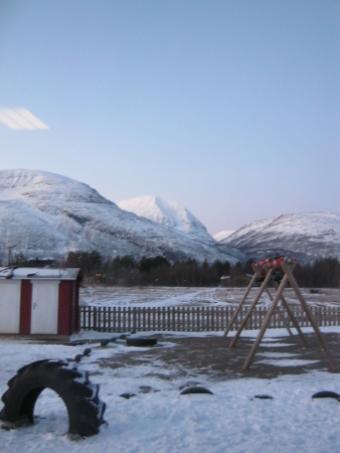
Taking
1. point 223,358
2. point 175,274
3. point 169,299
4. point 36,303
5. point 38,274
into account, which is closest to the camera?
point 223,358

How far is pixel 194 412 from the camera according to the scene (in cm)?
805

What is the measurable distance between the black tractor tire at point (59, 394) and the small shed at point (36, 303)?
1192 cm

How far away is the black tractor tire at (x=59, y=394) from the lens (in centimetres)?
699

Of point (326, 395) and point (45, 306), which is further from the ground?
point (45, 306)

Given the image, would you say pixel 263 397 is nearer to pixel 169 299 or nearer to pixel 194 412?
pixel 194 412

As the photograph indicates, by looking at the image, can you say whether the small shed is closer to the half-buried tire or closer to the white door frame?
the white door frame

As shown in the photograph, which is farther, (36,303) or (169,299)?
(169,299)

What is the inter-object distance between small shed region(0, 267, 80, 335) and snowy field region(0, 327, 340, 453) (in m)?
5.53

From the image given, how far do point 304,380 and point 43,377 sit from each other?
5760 mm

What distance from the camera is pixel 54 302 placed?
19.4 m

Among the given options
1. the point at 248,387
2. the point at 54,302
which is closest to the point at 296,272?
the point at 54,302

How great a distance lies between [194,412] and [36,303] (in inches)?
488

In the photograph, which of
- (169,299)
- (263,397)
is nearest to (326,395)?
(263,397)

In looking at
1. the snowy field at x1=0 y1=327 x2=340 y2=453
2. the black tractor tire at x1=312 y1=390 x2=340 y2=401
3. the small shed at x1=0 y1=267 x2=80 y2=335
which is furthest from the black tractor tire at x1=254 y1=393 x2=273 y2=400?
the small shed at x1=0 y1=267 x2=80 y2=335
